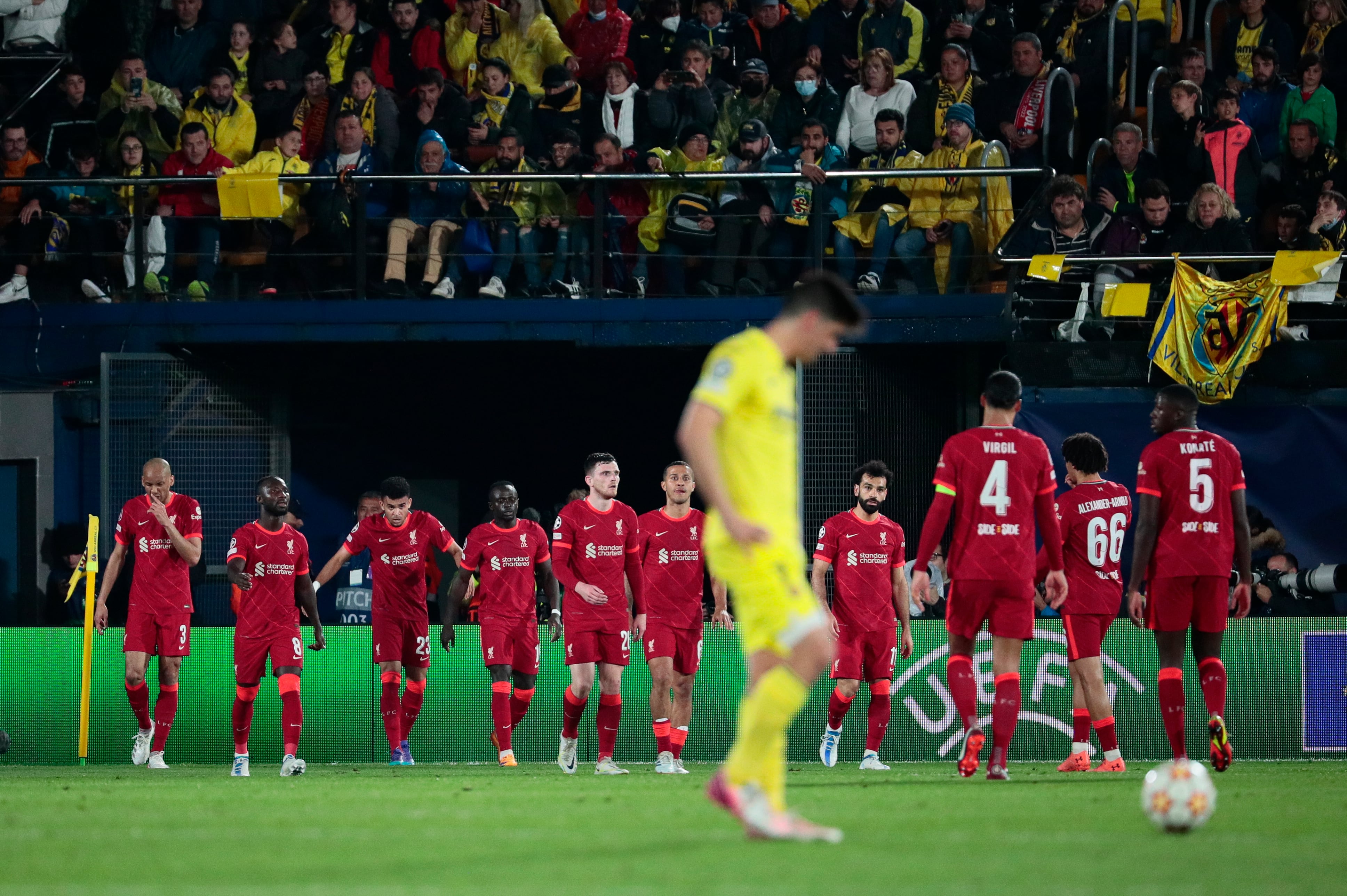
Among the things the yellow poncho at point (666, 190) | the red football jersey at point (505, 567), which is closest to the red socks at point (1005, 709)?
the red football jersey at point (505, 567)

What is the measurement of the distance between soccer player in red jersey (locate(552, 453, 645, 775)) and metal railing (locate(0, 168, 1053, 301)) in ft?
14.4

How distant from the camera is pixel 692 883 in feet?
16.9

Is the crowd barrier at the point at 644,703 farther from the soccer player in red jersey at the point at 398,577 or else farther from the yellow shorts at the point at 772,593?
the yellow shorts at the point at 772,593

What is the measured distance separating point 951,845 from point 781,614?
110 centimetres

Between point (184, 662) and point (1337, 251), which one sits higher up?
point (1337, 251)

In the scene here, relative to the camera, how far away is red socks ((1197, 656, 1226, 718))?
404 inches

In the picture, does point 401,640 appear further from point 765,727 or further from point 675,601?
point 765,727

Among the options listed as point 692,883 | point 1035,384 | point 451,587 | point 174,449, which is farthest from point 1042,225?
point 692,883

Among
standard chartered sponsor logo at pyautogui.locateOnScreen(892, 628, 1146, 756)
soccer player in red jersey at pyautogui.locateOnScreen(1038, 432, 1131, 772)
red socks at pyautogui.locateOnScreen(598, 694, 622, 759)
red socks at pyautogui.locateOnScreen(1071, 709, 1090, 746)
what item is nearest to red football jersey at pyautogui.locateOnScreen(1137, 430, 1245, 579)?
soccer player in red jersey at pyautogui.locateOnScreen(1038, 432, 1131, 772)

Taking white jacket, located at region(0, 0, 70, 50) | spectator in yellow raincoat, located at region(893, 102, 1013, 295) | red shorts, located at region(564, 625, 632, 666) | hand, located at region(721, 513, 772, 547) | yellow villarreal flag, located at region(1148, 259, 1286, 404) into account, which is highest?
white jacket, located at region(0, 0, 70, 50)

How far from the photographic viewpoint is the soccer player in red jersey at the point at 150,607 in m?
14.5

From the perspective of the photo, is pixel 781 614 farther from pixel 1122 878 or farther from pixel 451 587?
pixel 451 587

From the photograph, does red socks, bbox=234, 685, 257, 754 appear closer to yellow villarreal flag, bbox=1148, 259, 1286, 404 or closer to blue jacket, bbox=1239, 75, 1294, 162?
yellow villarreal flag, bbox=1148, 259, 1286, 404

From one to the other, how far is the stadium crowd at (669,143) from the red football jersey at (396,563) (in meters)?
3.95
